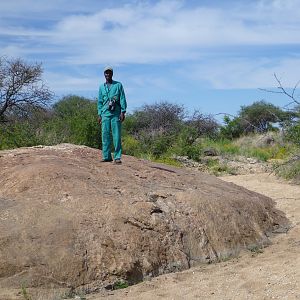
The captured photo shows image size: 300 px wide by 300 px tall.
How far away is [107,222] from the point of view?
20.1ft

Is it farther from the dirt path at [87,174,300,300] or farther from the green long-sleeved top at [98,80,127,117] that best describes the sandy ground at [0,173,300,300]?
the green long-sleeved top at [98,80,127,117]

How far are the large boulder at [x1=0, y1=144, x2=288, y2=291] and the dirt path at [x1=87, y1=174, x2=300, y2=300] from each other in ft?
0.65

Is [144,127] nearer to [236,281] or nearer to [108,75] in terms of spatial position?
[108,75]

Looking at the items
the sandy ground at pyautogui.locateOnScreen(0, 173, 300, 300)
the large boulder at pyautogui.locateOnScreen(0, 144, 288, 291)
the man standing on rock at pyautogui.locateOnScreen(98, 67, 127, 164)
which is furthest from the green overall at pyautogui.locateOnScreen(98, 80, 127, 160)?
the sandy ground at pyautogui.locateOnScreen(0, 173, 300, 300)

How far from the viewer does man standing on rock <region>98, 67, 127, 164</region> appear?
7.92 meters

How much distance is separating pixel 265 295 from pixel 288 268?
0.82 meters

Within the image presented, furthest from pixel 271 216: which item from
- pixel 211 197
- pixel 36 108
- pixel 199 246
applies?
pixel 36 108

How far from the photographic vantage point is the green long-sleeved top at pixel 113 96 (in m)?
7.93

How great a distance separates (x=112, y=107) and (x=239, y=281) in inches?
129

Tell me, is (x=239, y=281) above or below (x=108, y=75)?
below

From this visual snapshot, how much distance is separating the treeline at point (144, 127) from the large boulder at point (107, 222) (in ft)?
4.21

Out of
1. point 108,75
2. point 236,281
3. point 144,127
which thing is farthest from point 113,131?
point 144,127

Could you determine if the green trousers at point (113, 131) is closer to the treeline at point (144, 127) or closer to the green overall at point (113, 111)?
the green overall at point (113, 111)

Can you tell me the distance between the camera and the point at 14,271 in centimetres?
527
